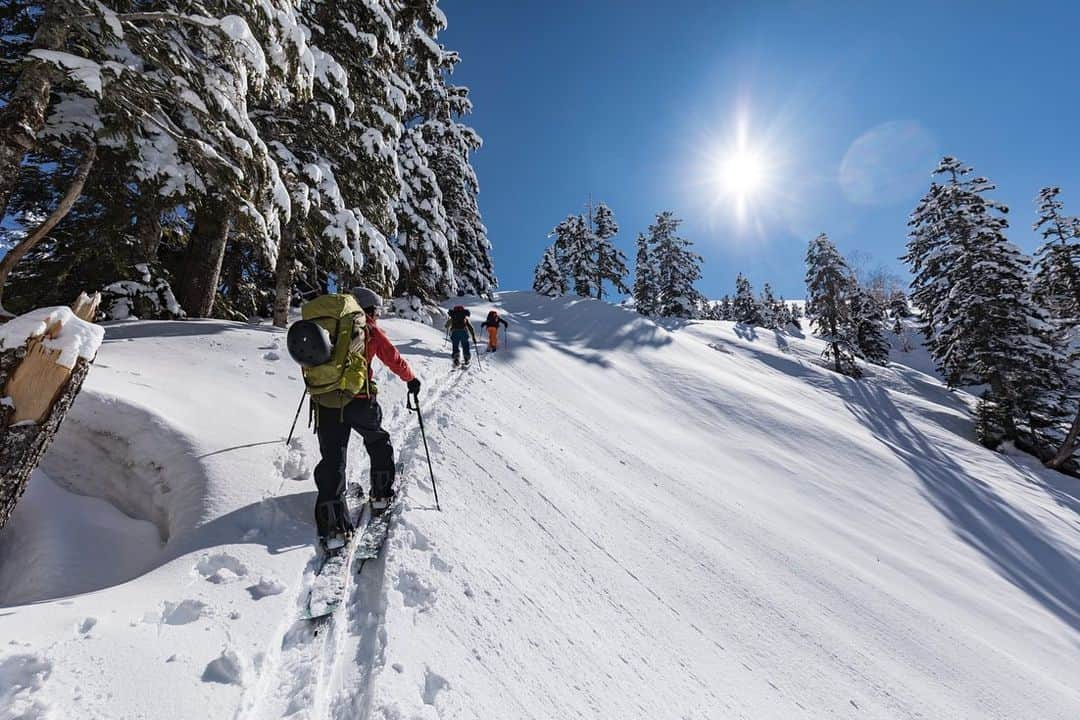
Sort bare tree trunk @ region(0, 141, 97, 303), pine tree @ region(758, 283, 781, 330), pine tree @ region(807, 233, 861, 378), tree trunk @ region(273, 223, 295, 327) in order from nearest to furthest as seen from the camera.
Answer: bare tree trunk @ region(0, 141, 97, 303) → tree trunk @ region(273, 223, 295, 327) → pine tree @ region(807, 233, 861, 378) → pine tree @ region(758, 283, 781, 330)

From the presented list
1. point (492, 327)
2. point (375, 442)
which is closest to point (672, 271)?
point (492, 327)

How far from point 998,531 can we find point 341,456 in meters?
14.2

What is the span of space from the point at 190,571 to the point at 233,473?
123 cm

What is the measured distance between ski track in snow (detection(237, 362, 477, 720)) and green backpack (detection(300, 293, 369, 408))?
131 centimetres

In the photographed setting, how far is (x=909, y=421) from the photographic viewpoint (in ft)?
61.3

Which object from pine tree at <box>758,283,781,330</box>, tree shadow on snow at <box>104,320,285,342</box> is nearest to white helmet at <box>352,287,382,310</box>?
tree shadow on snow at <box>104,320,285,342</box>

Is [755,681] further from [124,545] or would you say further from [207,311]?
[207,311]

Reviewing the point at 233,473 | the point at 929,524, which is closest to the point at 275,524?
the point at 233,473

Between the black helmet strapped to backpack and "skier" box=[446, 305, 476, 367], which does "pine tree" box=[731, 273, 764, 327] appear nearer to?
"skier" box=[446, 305, 476, 367]

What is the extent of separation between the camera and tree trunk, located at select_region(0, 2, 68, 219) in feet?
14.4

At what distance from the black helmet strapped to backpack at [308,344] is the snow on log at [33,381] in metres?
Result: 1.05

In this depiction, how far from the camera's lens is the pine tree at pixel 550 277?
4694cm

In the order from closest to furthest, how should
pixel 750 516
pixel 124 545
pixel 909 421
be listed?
pixel 124 545 → pixel 750 516 → pixel 909 421

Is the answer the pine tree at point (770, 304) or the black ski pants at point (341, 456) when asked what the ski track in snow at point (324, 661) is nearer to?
the black ski pants at point (341, 456)
